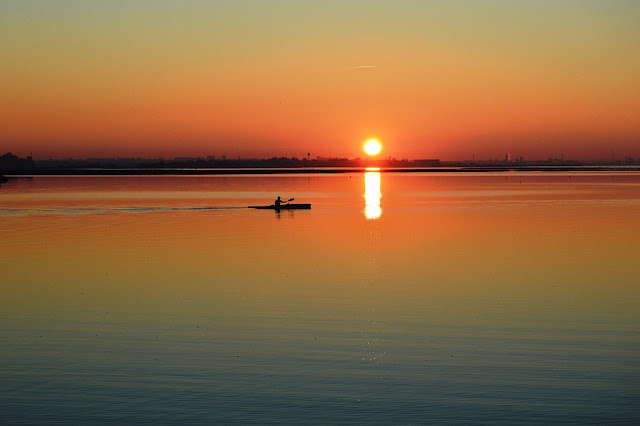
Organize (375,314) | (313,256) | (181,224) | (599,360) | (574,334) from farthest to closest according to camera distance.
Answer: (181,224) → (313,256) → (375,314) → (574,334) → (599,360)

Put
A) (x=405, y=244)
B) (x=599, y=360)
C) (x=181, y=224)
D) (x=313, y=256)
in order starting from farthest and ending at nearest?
(x=181, y=224), (x=405, y=244), (x=313, y=256), (x=599, y=360)

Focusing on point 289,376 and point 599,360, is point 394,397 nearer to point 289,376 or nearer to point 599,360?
point 289,376

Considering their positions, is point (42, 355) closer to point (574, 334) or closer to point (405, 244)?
point (574, 334)

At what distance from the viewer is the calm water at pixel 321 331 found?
13.2 metres

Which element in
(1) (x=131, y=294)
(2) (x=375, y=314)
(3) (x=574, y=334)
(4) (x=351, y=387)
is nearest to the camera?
(4) (x=351, y=387)

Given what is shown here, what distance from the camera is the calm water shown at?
43.3 ft

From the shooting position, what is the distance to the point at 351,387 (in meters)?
14.1

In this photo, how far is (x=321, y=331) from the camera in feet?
61.1

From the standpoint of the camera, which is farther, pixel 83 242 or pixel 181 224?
pixel 181 224

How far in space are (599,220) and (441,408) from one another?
44.2m

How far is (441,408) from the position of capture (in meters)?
12.9

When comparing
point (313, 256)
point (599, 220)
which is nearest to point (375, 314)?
point (313, 256)

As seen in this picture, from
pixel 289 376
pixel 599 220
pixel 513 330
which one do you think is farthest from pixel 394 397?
pixel 599 220

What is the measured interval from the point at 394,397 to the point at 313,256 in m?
21.1
